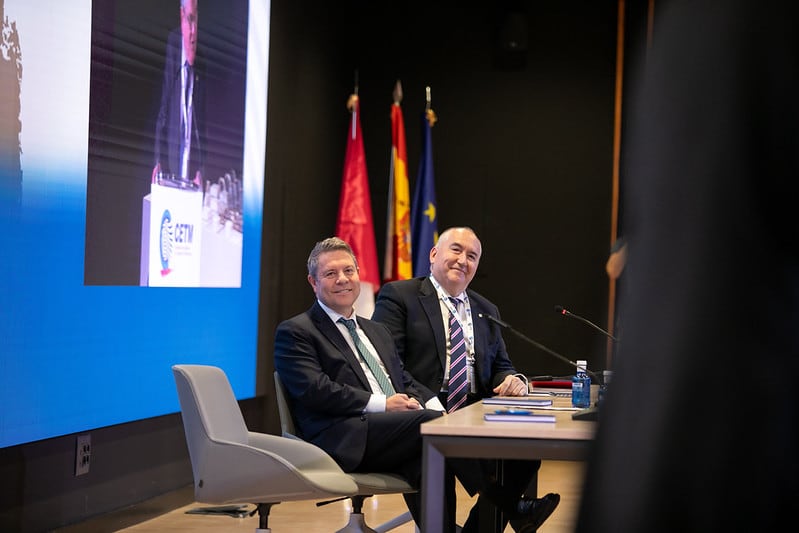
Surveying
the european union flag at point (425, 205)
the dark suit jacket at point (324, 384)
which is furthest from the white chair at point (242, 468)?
the european union flag at point (425, 205)

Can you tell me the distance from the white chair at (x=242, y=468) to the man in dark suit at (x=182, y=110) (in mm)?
1570

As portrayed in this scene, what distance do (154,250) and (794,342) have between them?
417 cm

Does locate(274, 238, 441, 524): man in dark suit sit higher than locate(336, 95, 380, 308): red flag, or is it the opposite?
locate(336, 95, 380, 308): red flag

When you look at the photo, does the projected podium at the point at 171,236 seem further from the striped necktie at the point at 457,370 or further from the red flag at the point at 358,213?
the red flag at the point at 358,213

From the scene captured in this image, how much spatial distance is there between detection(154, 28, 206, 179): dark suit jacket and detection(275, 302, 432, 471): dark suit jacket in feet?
4.40

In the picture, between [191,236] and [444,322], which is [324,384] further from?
[191,236]

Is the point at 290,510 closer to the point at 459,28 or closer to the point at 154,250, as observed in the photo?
the point at 154,250

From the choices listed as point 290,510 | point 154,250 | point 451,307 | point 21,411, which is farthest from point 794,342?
point 290,510

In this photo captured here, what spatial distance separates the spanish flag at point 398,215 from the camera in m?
6.94

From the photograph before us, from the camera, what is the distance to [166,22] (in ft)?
15.3

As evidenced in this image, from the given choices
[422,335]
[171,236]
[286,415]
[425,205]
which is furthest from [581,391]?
[425,205]

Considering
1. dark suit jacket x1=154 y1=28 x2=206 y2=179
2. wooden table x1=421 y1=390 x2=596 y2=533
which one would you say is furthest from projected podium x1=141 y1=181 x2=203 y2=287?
wooden table x1=421 y1=390 x2=596 y2=533

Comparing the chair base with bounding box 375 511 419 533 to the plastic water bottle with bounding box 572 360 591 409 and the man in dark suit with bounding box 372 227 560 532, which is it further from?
the plastic water bottle with bounding box 572 360 591 409

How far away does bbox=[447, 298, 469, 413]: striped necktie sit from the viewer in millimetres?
4254
